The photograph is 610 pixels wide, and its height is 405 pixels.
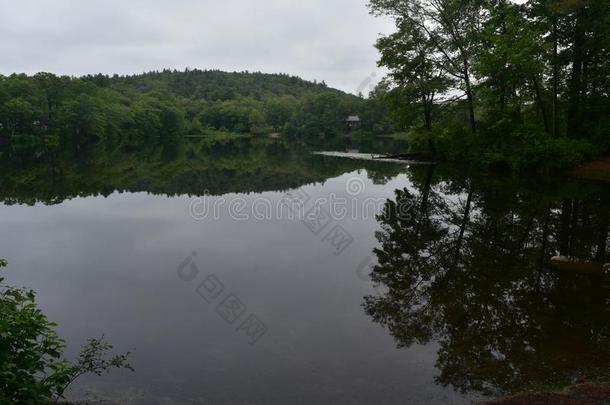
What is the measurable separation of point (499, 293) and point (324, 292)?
3970 mm

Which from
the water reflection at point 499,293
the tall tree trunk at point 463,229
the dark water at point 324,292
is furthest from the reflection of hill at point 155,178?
the water reflection at point 499,293

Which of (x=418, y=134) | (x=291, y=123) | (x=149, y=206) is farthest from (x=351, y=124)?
(x=149, y=206)

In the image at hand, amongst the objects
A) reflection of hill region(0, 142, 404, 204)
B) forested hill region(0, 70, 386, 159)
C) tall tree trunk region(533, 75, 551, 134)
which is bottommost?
reflection of hill region(0, 142, 404, 204)

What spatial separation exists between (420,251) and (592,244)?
5286mm

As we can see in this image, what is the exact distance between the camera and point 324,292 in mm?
11055

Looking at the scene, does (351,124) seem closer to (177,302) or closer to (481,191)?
(481,191)

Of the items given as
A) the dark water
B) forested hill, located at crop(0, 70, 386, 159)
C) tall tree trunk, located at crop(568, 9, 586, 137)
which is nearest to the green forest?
tall tree trunk, located at crop(568, 9, 586, 137)

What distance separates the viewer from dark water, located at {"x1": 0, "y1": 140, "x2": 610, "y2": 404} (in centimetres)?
709

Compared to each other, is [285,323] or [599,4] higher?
[599,4]

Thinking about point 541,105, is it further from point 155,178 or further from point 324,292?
point 324,292

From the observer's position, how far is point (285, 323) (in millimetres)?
9242

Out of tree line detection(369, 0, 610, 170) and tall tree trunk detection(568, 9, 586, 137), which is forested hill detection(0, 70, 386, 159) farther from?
tall tree trunk detection(568, 9, 586, 137)

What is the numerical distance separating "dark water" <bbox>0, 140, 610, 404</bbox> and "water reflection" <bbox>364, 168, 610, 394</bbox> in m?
0.04

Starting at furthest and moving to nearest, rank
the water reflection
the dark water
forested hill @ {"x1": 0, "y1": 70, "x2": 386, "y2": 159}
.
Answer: forested hill @ {"x1": 0, "y1": 70, "x2": 386, "y2": 159} < the water reflection < the dark water
